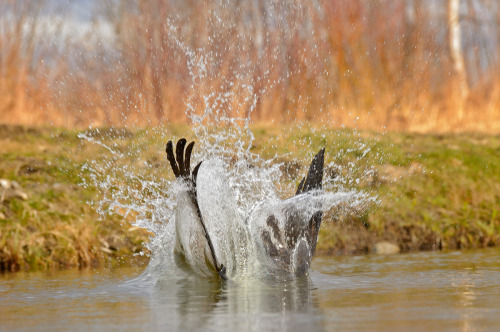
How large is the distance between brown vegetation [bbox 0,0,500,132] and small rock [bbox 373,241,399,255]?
12.8 ft

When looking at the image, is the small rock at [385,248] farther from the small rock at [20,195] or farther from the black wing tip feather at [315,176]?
the small rock at [20,195]

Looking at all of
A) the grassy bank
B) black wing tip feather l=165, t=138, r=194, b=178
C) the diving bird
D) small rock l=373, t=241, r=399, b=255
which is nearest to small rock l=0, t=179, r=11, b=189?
the grassy bank

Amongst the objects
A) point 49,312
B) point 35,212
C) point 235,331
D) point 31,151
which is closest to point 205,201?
point 49,312

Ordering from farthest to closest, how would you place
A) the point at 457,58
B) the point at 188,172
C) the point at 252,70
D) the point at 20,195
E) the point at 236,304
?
the point at 457,58, the point at 252,70, the point at 20,195, the point at 188,172, the point at 236,304

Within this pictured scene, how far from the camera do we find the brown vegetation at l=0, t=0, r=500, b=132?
40.4ft

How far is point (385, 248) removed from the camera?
8023 mm

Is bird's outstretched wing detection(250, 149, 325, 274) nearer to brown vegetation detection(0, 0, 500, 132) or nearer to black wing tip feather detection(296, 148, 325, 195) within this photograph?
black wing tip feather detection(296, 148, 325, 195)

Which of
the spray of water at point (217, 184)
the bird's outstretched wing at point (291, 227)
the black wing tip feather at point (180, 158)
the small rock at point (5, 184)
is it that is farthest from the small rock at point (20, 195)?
the black wing tip feather at point (180, 158)

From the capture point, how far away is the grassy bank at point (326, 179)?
24.2 feet

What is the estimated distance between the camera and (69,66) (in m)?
13.5

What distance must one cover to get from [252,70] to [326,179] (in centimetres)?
433

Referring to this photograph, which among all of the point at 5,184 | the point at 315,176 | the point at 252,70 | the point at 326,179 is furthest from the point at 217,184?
the point at 252,70

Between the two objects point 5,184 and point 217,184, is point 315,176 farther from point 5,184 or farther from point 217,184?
point 5,184

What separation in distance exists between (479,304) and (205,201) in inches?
79.7
